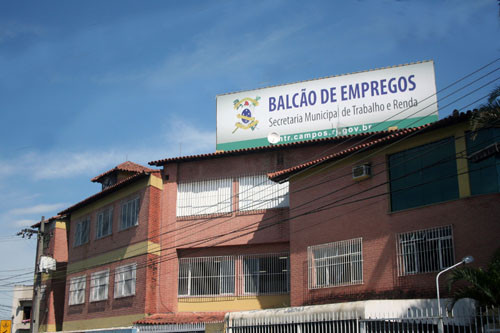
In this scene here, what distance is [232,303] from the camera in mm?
27547

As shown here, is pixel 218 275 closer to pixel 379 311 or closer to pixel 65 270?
pixel 379 311

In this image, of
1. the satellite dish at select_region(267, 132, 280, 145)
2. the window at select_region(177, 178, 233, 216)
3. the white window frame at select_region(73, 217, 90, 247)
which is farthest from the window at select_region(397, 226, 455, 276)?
the white window frame at select_region(73, 217, 90, 247)

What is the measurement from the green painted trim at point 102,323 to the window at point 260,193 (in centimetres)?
691

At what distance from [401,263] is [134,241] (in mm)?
14240

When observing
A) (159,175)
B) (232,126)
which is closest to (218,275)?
(159,175)

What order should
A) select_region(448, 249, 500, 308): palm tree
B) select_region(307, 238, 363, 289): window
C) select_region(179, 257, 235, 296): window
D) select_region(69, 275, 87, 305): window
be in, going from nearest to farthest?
1. select_region(448, 249, 500, 308): palm tree
2. select_region(307, 238, 363, 289): window
3. select_region(179, 257, 235, 296): window
4. select_region(69, 275, 87, 305): window

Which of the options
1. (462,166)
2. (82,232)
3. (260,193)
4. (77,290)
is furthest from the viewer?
(82,232)

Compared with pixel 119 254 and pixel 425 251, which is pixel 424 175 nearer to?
pixel 425 251

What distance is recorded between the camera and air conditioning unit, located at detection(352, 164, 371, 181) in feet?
73.1

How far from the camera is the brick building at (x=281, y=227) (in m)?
19.9

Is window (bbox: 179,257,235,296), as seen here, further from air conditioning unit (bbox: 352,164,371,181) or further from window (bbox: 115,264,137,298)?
air conditioning unit (bbox: 352,164,371,181)

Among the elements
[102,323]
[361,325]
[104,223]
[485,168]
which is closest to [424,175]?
[485,168]

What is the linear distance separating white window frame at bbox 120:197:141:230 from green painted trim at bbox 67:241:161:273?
1121 mm

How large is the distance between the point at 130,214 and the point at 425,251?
627 inches
